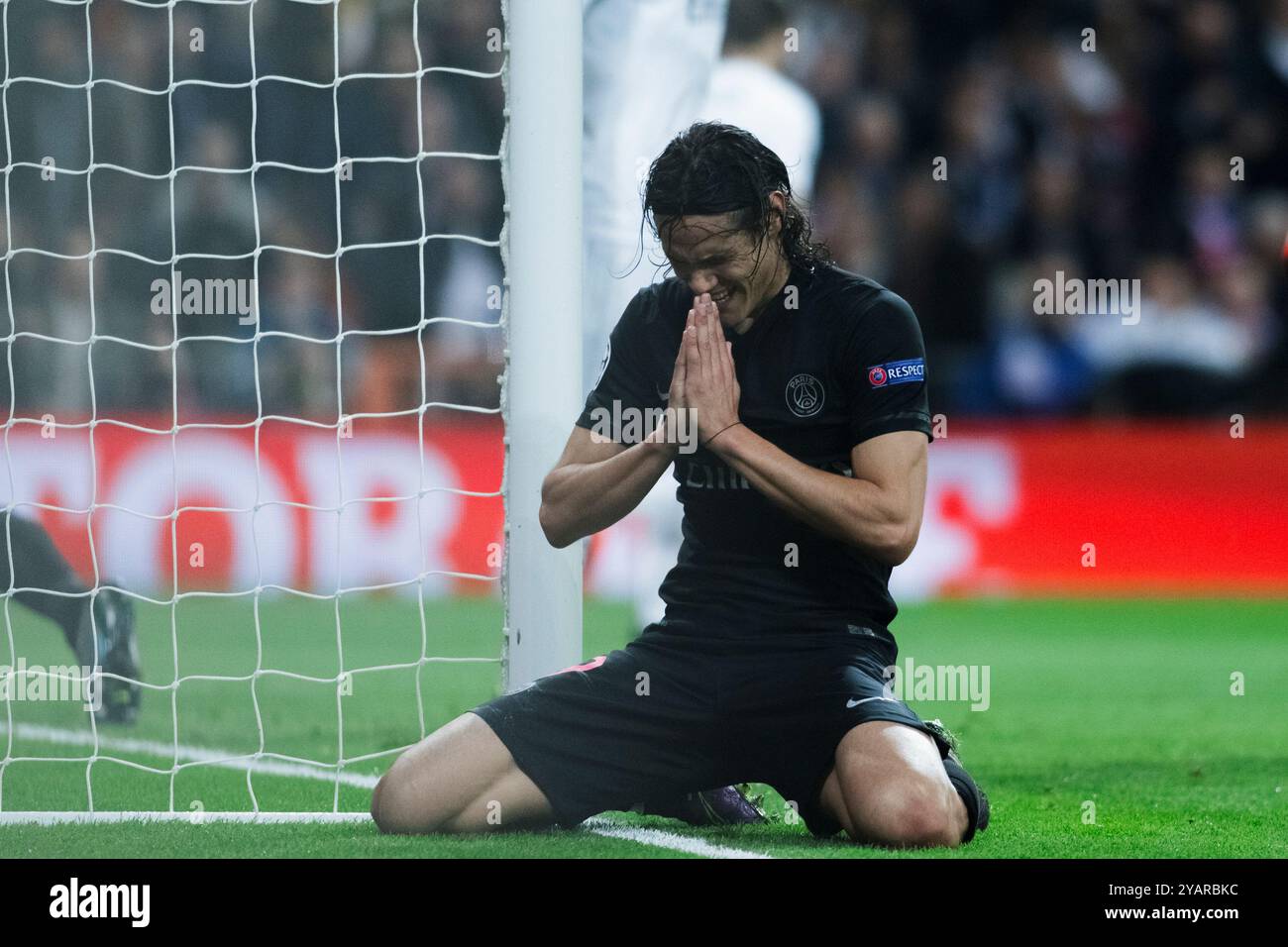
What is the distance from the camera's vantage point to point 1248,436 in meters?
9.26

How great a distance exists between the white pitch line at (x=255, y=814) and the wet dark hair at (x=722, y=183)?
1.14 m

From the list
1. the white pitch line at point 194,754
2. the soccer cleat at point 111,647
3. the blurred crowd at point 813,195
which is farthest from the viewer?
the blurred crowd at point 813,195

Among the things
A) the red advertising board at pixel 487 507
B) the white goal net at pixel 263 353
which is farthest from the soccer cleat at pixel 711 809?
the red advertising board at pixel 487 507

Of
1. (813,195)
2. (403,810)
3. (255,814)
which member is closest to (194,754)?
(255,814)

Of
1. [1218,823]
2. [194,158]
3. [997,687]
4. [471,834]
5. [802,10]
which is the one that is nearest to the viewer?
[471,834]

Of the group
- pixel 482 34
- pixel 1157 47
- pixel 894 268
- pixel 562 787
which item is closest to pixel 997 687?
pixel 562 787

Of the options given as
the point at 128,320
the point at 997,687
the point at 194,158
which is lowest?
the point at 997,687

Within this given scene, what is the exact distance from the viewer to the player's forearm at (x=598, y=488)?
3.36m

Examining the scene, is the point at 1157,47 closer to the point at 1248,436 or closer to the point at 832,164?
the point at 832,164

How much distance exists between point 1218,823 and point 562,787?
1372 mm

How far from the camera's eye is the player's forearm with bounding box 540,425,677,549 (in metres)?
3.36

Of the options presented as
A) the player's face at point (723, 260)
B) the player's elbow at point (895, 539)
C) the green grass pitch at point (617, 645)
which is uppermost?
the player's face at point (723, 260)

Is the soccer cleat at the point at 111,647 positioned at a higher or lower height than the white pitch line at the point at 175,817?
higher

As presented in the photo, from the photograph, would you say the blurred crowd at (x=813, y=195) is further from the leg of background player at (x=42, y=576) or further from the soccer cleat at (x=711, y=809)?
the soccer cleat at (x=711, y=809)
